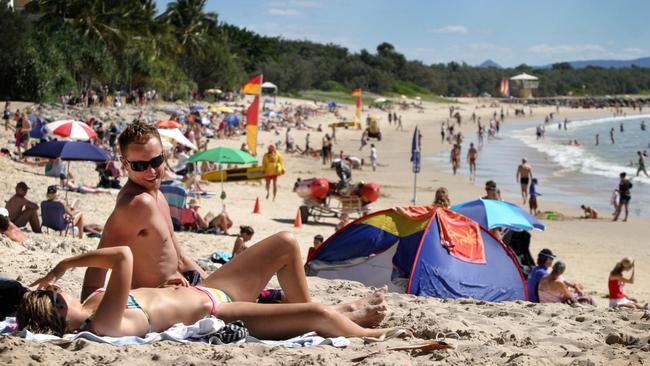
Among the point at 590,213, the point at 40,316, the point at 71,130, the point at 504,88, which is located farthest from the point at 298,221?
the point at 504,88

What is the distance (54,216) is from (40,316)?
7261mm

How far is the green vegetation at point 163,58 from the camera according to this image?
3494 centimetres

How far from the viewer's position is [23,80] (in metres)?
34.3

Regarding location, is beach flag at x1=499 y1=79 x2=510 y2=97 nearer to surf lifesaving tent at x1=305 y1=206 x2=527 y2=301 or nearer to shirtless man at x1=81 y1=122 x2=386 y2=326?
surf lifesaving tent at x1=305 y1=206 x2=527 y2=301

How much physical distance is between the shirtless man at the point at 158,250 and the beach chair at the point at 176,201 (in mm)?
8618

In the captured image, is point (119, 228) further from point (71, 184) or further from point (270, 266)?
point (71, 184)

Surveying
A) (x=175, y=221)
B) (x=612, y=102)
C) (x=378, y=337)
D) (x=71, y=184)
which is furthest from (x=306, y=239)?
(x=612, y=102)

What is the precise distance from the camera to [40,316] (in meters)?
4.05

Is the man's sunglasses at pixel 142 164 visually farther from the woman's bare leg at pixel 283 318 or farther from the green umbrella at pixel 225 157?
the green umbrella at pixel 225 157

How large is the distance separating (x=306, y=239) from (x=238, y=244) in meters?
4.01

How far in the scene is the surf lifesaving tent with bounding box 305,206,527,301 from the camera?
7.53 metres

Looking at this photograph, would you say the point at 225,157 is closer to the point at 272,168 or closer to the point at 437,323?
the point at 272,168

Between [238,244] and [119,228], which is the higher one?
[119,228]

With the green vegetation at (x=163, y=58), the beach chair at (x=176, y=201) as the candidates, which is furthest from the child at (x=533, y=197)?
the green vegetation at (x=163, y=58)
